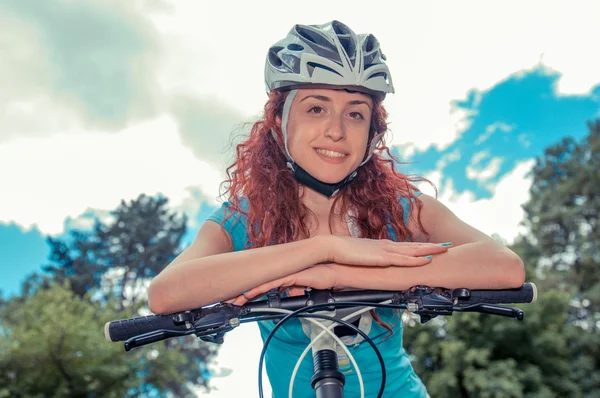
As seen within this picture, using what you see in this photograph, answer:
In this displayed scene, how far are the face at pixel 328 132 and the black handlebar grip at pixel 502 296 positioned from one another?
975mm

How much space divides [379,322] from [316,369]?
1.80ft

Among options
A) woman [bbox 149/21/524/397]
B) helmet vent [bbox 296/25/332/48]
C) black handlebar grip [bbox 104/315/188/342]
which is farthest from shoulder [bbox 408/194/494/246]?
black handlebar grip [bbox 104/315/188/342]

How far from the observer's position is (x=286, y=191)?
2791mm

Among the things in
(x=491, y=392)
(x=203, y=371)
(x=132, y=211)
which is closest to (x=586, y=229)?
(x=491, y=392)

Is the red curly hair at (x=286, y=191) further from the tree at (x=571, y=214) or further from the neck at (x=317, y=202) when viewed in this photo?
the tree at (x=571, y=214)

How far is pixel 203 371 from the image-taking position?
106ft

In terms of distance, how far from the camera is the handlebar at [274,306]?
70.3 inches

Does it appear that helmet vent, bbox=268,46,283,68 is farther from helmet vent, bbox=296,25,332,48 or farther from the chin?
the chin

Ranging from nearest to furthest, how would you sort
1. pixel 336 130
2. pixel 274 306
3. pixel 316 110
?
pixel 274 306, pixel 336 130, pixel 316 110

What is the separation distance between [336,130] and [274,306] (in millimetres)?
1075

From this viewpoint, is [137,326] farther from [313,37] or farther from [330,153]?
[313,37]

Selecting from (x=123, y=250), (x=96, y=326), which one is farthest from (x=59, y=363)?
(x=123, y=250)

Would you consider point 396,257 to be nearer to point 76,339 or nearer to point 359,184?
point 359,184

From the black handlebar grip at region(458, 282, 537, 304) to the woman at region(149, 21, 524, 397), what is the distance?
0.07 meters
